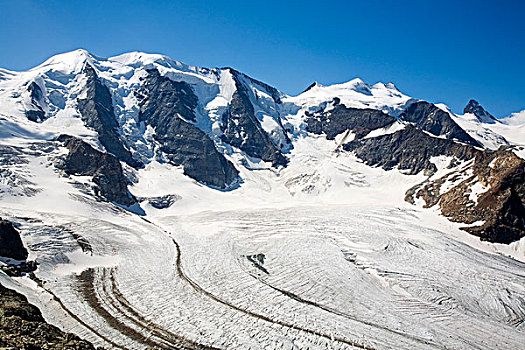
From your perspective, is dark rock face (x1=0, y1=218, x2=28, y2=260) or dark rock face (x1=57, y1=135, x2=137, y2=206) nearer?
dark rock face (x1=0, y1=218, x2=28, y2=260)

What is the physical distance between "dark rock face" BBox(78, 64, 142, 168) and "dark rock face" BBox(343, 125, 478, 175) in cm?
7586

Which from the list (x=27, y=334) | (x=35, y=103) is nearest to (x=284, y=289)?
(x=27, y=334)

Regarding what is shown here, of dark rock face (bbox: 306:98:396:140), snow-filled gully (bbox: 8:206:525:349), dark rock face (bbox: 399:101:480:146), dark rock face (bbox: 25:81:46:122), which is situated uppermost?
dark rock face (bbox: 399:101:480:146)

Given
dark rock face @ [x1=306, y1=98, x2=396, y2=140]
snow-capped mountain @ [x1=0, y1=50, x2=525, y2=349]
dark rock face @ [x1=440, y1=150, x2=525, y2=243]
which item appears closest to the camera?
snow-capped mountain @ [x1=0, y1=50, x2=525, y2=349]

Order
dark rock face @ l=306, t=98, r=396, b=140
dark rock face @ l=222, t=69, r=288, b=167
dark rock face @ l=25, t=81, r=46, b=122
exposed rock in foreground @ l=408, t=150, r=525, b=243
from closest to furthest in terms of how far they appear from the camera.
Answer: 1. exposed rock in foreground @ l=408, t=150, r=525, b=243
2. dark rock face @ l=25, t=81, r=46, b=122
3. dark rock face @ l=222, t=69, r=288, b=167
4. dark rock face @ l=306, t=98, r=396, b=140

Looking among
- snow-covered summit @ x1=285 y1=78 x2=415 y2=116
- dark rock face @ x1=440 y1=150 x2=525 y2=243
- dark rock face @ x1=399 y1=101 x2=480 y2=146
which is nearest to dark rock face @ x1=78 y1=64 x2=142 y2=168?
dark rock face @ x1=440 y1=150 x2=525 y2=243

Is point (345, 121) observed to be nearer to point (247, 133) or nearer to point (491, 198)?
point (247, 133)

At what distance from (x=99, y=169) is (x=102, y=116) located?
50.5m

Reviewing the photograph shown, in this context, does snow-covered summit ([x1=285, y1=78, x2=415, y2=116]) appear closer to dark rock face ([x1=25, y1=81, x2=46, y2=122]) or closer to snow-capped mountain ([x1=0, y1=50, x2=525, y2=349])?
snow-capped mountain ([x1=0, y1=50, x2=525, y2=349])

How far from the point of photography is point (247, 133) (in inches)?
5477

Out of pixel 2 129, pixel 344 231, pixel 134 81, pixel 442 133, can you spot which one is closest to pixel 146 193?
pixel 2 129

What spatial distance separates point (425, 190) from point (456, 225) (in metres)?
19.7

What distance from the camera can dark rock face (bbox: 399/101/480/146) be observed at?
157 m

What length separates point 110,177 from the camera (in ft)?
236
